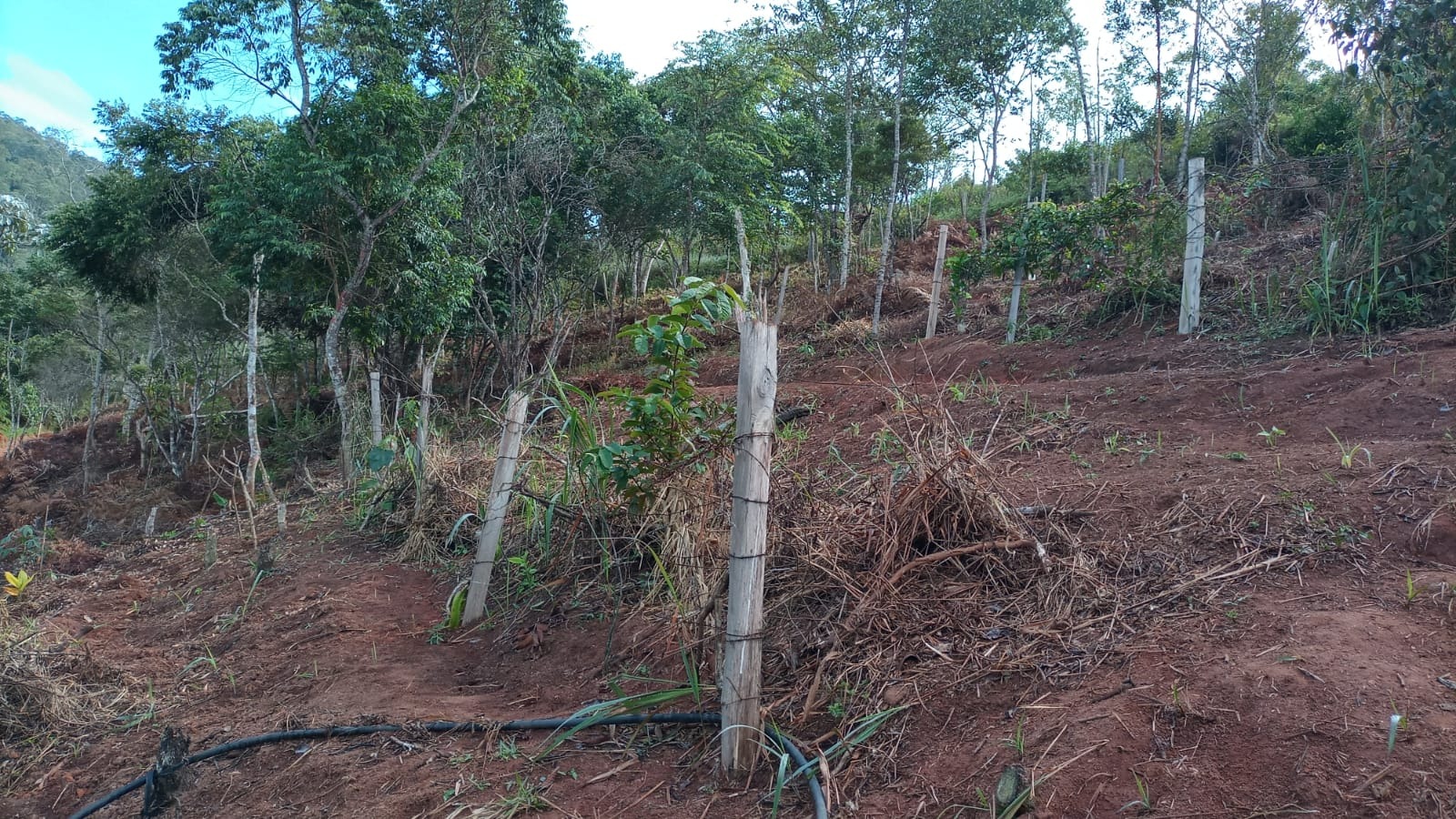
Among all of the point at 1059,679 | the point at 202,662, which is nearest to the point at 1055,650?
the point at 1059,679

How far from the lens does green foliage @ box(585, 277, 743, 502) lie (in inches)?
116

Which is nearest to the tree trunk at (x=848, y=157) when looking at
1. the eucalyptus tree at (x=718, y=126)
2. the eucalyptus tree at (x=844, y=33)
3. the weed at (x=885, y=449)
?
the eucalyptus tree at (x=844, y=33)

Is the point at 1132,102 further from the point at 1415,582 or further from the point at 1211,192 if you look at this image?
the point at 1415,582

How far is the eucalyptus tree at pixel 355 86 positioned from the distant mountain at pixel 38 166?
19.7 meters

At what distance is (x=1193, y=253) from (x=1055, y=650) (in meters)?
5.23

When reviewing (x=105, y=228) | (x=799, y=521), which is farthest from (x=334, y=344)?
(x=799, y=521)

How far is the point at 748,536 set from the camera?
2.38 metres

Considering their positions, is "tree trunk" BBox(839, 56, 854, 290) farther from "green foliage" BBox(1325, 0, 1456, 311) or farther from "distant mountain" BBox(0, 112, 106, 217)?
"distant mountain" BBox(0, 112, 106, 217)

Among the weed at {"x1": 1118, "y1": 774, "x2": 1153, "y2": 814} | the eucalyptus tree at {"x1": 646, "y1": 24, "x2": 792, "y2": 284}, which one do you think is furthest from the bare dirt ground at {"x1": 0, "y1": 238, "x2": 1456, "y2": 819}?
the eucalyptus tree at {"x1": 646, "y1": 24, "x2": 792, "y2": 284}

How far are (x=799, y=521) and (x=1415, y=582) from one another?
1.90 m

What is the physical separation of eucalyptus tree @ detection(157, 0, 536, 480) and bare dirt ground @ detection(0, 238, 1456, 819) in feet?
13.7

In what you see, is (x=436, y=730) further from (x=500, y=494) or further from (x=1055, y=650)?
(x=1055, y=650)

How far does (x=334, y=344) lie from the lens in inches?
370

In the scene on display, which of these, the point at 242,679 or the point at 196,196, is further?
the point at 196,196
